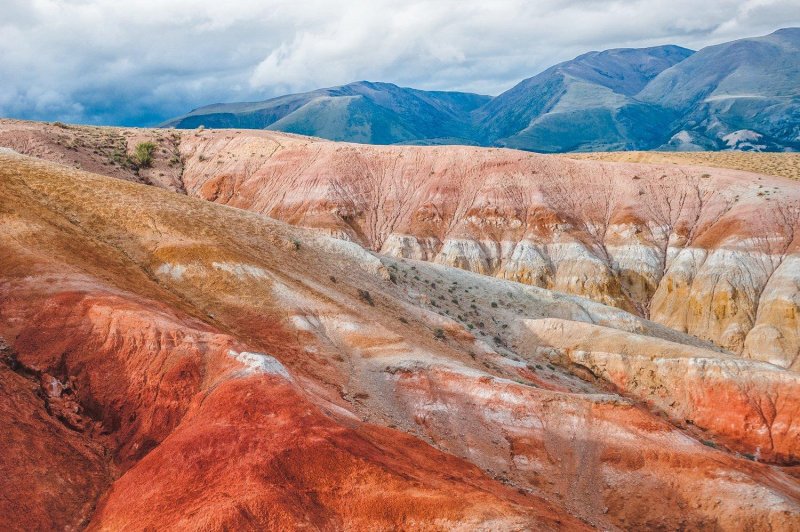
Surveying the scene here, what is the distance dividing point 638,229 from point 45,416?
72.6 metres

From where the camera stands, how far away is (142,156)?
273 feet

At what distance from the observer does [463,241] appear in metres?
75.8

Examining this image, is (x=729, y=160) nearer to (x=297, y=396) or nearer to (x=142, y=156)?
(x=142, y=156)

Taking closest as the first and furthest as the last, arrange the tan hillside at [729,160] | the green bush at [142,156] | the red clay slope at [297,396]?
the red clay slope at [297,396] → the green bush at [142,156] → the tan hillside at [729,160]

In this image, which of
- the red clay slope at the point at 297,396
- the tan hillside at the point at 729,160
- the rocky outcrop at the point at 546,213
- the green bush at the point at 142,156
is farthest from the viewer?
the tan hillside at the point at 729,160

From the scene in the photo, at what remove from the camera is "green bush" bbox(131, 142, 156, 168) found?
8306 cm

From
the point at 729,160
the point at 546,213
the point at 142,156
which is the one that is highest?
the point at 142,156

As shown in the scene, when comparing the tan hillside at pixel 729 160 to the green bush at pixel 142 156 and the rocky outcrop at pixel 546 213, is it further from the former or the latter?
the green bush at pixel 142 156

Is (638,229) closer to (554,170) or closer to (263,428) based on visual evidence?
(554,170)

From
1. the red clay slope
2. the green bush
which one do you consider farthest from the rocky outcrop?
the red clay slope

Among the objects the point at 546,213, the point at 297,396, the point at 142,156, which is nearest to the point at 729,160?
the point at 546,213

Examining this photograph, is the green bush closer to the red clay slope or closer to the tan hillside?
the red clay slope

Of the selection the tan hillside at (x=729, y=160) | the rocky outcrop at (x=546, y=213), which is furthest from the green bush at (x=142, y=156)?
the tan hillside at (x=729, y=160)

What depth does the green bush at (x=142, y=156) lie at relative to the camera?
273 feet
